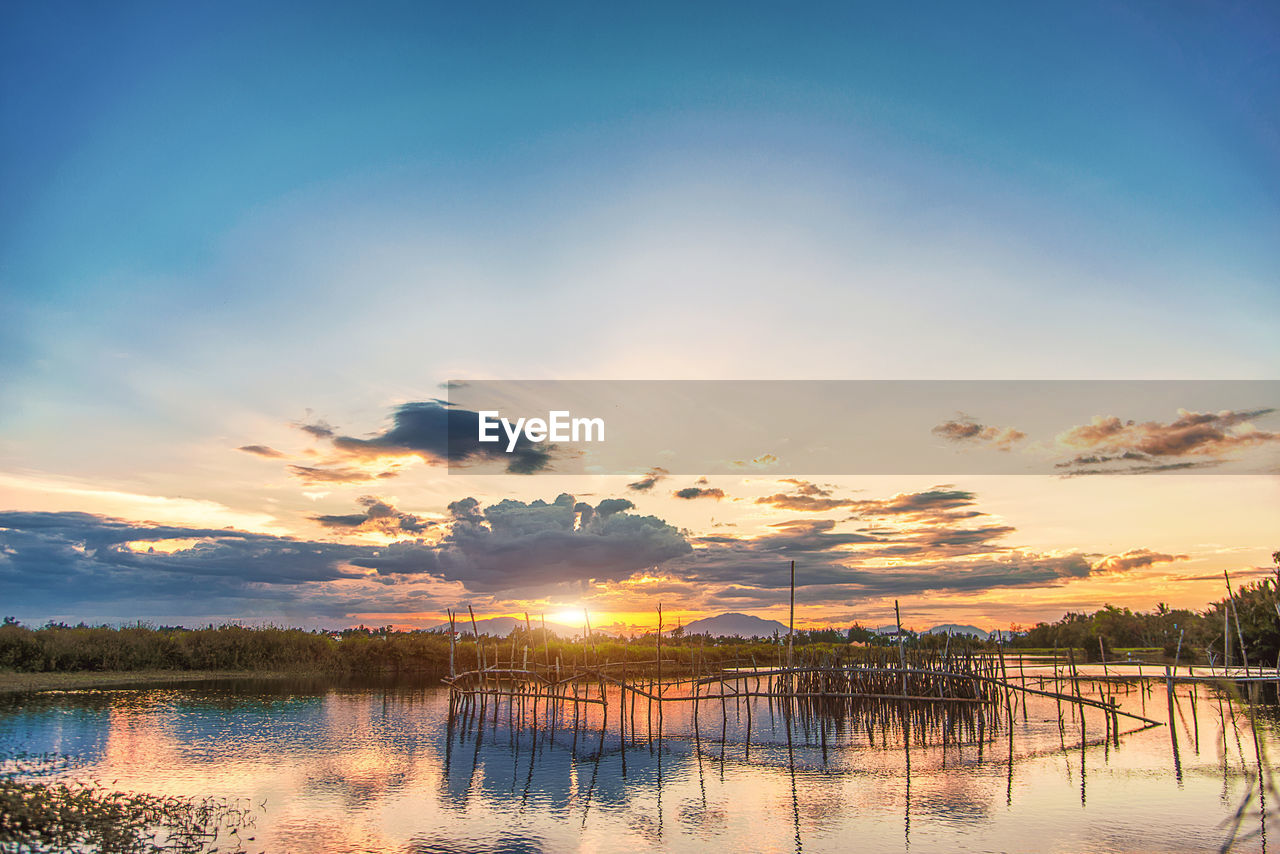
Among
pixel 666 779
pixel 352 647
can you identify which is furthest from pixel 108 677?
pixel 666 779

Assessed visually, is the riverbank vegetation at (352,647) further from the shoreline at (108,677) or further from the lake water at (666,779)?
the lake water at (666,779)

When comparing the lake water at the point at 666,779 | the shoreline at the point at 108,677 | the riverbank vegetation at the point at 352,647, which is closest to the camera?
the lake water at the point at 666,779

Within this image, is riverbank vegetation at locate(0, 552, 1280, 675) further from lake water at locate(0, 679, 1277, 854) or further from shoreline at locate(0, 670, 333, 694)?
lake water at locate(0, 679, 1277, 854)

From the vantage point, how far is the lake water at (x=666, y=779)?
1339 cm

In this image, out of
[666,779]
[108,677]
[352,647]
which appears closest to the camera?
[666,779]

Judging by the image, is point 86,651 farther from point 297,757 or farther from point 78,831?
point 78,831

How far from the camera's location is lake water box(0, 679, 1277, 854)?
43.9 feet

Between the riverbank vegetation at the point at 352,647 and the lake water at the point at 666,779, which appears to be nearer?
the lake water at the point at 666,779

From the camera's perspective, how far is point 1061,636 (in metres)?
86.7

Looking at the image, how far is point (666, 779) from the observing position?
18.5 metres

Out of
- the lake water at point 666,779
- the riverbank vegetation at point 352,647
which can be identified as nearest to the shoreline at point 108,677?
the riverbank vegetation at point 352,647

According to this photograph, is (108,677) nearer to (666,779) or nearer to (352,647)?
(352,647)

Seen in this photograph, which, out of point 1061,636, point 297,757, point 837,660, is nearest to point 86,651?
point 297,757

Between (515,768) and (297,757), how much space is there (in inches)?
224
